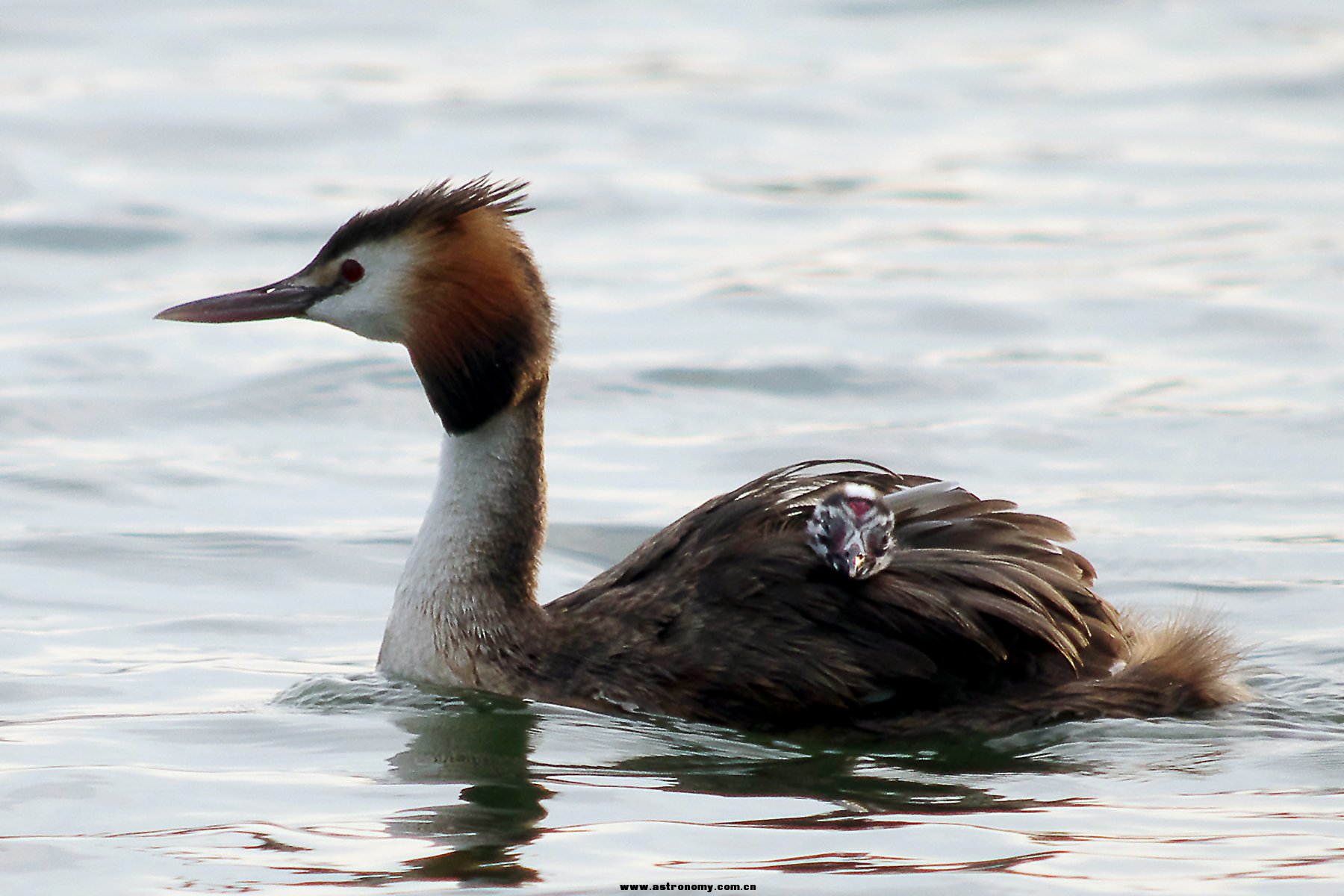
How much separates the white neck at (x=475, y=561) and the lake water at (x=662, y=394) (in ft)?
0.52

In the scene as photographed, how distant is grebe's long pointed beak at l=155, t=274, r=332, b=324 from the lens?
7.60 meters

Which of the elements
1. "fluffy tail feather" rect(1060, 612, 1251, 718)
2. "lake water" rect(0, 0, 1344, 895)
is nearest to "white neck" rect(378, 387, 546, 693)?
"lake water" rect(0, 0, 1344, 895)

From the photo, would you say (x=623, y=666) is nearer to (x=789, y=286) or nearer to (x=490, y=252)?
(x=490, y=252)

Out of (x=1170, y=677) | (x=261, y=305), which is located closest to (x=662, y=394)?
(x=261, y=305)

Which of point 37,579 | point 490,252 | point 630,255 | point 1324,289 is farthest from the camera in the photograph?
point 630,255

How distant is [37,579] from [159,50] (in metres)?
11.9

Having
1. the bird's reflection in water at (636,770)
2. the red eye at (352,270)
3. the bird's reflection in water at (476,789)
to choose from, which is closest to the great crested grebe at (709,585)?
the red eye at (352,270)

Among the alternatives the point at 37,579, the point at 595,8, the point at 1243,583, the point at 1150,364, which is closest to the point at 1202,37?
the point at 595,8

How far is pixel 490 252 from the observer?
7.42 metres

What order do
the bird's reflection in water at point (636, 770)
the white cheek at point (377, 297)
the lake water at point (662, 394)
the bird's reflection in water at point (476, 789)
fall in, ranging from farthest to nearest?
1. the white cheek at point (377, 297)
2. the lake water at point (662, 394)
3. the bird's reflection in water at point (636, 770)
4. the bird's reflection in water at point (476, 789)

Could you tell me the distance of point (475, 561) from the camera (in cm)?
748

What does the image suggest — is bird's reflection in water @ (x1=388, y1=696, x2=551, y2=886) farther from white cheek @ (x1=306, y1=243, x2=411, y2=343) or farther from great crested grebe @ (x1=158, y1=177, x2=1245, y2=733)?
white cheek @ (x1=306, y1=243, x2=411, y2=343)

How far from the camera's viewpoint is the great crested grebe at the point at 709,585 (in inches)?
269

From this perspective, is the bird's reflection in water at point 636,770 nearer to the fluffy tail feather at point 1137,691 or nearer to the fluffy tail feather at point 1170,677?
the fluffy tail feather at point 1137,691
